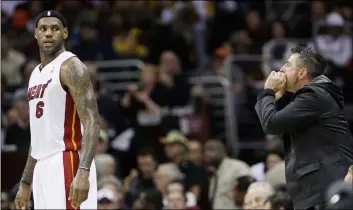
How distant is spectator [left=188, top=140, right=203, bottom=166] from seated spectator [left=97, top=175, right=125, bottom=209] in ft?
5.67

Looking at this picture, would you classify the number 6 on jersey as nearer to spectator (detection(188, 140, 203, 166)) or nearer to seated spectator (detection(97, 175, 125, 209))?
seated spectator (detection(97, 175, 125, 209))

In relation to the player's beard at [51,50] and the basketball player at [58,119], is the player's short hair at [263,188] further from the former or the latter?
the player's beard at [51,50]

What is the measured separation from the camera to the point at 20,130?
52.2ft

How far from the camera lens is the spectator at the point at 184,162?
14688mm

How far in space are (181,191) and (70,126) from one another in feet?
14.3

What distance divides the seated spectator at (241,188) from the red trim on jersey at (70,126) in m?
4.37

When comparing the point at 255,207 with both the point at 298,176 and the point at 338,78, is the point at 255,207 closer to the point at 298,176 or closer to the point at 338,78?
the point at 298,176

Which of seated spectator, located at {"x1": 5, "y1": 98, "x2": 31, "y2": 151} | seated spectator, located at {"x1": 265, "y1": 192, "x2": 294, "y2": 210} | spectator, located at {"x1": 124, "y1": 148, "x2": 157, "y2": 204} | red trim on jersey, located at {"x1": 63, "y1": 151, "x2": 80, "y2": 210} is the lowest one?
spectator, located at {"x1": 124, "y1": 148, "x2": 157, "y2": 204}

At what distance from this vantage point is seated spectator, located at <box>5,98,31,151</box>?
15664mm

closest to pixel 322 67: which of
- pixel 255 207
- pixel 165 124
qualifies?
pixel 255 207

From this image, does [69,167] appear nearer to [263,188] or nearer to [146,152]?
[263,188]

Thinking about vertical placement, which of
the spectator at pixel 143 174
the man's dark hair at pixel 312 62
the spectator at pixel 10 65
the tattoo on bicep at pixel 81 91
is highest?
the man's dark hair at pixel 312 62

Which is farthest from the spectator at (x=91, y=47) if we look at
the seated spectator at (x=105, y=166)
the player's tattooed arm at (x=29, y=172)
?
the player's tattooed arm at (x=29, y=172)

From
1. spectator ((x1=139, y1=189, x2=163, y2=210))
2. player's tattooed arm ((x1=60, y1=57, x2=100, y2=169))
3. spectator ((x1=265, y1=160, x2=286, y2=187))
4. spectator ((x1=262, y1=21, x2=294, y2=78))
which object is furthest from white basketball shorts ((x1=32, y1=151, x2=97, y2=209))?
spectator ((x1=262, y1=21, x2=294, y2=78))
